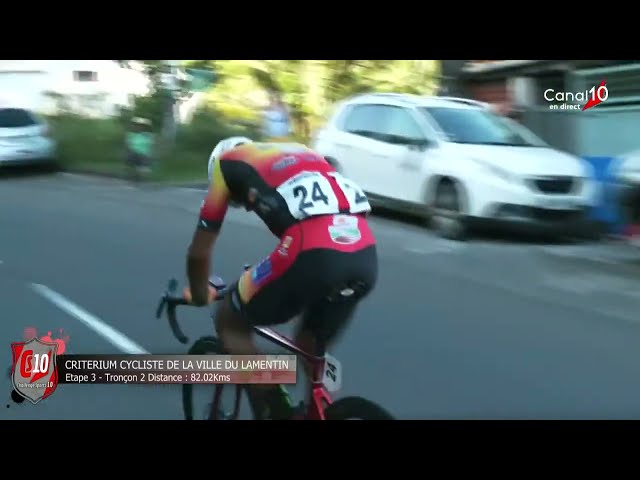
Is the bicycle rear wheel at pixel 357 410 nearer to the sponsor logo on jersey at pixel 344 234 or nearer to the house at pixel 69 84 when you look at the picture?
the sponsor logo on jersey at pixel 344 234

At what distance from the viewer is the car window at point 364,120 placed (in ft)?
14.2

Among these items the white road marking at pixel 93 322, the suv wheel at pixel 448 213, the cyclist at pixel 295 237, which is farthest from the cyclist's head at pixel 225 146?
the suv wheel at pixel 448 213

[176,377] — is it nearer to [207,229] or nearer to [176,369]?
[176,369]

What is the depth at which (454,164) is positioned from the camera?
178 inches

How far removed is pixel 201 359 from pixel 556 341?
1632mm

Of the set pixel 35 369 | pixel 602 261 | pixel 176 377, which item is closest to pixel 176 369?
pixel 176 377

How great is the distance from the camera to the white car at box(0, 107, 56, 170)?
172 inches

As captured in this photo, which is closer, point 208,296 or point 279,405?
point 208,296

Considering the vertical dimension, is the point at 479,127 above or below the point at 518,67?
below

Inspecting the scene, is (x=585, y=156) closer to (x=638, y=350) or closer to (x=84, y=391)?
(x=638, y=350)

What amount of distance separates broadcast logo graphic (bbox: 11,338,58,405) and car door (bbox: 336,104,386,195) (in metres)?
1.62

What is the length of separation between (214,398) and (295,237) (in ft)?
3.50
